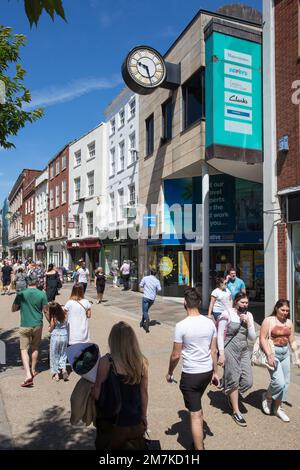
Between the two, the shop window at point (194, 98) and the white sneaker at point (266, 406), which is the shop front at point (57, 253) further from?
the white sneaker at point (266, 406)

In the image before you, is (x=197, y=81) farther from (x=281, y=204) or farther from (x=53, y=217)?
(x=53, y=217)

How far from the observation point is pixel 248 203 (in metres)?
16.1

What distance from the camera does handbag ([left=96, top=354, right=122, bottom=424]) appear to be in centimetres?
285

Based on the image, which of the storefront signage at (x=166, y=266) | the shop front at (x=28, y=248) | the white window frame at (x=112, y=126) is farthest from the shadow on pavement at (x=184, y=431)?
the shop front at (x=28, y=248)

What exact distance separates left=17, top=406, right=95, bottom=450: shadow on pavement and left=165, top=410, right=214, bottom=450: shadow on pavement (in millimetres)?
953

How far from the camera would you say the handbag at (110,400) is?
2848mm

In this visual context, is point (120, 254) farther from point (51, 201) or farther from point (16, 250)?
point (16, 250)

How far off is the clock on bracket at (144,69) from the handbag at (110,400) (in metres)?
14.3

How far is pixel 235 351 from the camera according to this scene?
16.8 feet

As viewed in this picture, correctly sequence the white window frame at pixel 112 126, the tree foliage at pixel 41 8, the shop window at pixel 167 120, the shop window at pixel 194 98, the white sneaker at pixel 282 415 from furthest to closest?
the white window frame at pixel 112 126 → the shop window at pixel 167 120 → the shop window at pixel 194 98 → the white sneaker at pixel 282 415 → the tree foliage at pixel 41 8

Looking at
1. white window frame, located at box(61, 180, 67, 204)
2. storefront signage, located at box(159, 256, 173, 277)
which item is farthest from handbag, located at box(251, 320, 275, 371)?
white window frame, located at box(61, 180, 67, 204)

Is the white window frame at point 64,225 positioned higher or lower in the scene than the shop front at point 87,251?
higher

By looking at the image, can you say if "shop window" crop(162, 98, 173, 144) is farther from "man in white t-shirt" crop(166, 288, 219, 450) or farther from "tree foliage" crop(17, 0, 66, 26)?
"tree foliage" crop(17, 0, 66, 26)

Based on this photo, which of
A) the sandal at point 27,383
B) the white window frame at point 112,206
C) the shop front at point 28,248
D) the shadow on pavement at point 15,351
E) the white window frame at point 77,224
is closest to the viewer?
the sandal at point 27,383
